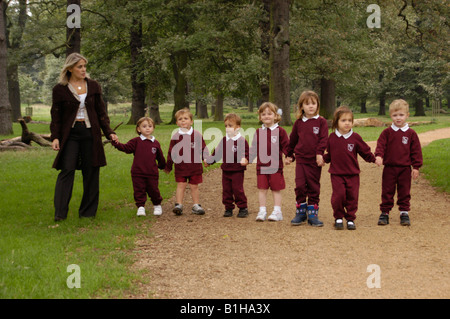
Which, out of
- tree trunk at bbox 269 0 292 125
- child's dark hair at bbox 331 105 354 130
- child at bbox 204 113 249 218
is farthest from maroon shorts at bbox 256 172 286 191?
tree trunk at bbox 269 0 292 125

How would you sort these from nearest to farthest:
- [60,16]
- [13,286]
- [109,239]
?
[13,286] → [109,239] → [60,16]

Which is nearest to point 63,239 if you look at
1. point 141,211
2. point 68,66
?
point 141,211

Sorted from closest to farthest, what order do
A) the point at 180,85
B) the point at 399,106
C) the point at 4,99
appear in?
the point at 399,106
the point at 4,99
the point at 180,85

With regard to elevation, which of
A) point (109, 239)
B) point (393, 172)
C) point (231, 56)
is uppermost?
point (231, 56)

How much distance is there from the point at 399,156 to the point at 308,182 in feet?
4.45

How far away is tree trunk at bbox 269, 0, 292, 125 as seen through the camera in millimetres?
19078

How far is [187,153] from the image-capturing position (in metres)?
7.95

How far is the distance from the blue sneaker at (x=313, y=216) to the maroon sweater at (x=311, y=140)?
676 millimetres

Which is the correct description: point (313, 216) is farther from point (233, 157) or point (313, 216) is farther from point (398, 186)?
point (233, 157)

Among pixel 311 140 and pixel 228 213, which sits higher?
pixel 311 140
